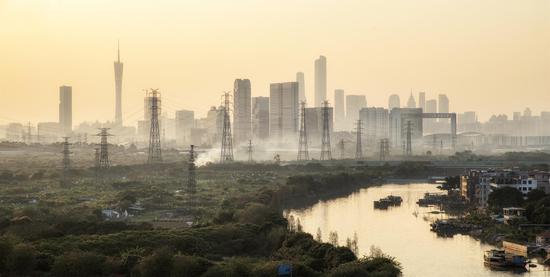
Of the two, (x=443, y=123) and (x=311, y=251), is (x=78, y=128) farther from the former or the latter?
(x=311, y=251)

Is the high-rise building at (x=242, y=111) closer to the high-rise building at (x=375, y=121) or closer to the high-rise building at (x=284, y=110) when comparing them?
the high-rise building at (x=284, y=110)

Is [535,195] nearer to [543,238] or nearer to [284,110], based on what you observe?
[543,238]

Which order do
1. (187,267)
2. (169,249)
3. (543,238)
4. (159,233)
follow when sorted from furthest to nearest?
1. (543,238)
2. (159,233)
3. (169,249)
4. (187,267)

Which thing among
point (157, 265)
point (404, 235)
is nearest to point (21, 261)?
point (157, 265)

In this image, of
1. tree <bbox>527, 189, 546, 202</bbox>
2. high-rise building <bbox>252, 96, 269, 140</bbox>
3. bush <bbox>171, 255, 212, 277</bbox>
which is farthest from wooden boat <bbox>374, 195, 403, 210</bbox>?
high-rise building <bbox>252, 96, 269, 140</bbox>

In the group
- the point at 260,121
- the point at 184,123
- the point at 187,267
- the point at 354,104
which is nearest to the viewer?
the point at 187,267

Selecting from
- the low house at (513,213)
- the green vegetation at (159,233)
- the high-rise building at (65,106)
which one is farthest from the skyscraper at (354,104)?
the low house at (513,213)
